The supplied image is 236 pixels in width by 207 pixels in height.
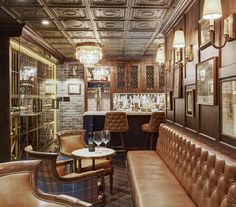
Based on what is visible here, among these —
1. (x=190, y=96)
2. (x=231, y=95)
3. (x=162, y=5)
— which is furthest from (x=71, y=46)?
(x=231, y=95)

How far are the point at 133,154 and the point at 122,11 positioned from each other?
2.28 metres

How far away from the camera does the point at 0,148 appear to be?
15.8 feet

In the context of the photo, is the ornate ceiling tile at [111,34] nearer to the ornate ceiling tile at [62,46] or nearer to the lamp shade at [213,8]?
the ornate ceiling tile at [62,46]

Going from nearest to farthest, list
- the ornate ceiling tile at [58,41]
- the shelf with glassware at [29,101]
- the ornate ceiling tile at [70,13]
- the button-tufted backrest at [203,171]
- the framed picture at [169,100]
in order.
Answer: the button-tufted backrest at [203,171]
the ornate ceiling tile at [70,13]
the framed picture at [169,100]
the shelf with glassware at [29,101]
the ornate ceiling tile at [58,41]

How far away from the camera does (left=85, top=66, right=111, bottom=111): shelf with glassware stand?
9.75 meters

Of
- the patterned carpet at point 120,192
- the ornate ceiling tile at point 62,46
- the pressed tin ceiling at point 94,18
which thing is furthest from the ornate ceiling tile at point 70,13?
the patterned carpet at point 120,192

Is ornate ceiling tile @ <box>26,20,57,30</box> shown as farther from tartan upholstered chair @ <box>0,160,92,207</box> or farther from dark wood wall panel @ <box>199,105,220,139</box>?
tartan upholstered chair @ <box>0,160,92,207</box>

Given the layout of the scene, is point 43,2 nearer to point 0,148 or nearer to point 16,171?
point 0,148

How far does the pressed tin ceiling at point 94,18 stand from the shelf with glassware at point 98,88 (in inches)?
98.9

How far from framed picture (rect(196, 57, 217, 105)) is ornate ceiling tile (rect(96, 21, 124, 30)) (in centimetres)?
232

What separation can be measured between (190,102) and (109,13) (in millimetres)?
1984

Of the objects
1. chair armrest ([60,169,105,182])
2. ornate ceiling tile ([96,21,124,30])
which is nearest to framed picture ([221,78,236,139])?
chair armrest ([60,169,105,182])

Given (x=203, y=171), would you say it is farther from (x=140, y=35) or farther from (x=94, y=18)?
(x=140, y=35)

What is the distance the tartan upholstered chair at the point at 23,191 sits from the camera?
2.05 metres
